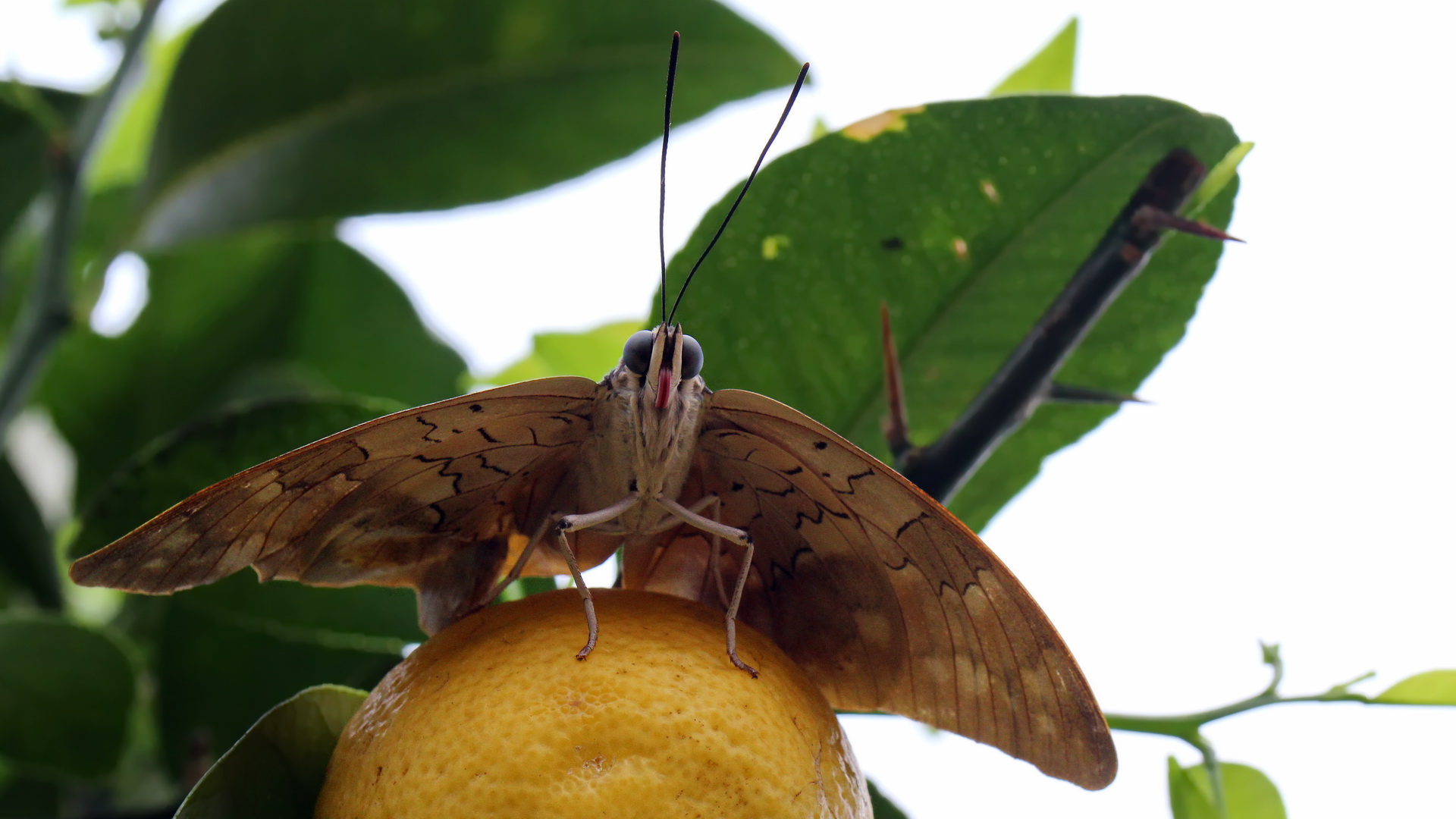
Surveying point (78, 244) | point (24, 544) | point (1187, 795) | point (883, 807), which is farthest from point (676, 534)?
point (78, 244)

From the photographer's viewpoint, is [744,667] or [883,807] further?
[883,807]

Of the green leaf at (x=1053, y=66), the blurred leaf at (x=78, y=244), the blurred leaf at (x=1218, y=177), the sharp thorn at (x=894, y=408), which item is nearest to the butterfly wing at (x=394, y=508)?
the sharp thorn at (x=894, y=408)

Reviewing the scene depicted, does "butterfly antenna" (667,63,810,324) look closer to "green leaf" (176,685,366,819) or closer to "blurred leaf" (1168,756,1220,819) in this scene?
"green leaf" (176,685,366,819)

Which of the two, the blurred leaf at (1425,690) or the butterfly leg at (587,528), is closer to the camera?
the butterfly leg at (587,528)

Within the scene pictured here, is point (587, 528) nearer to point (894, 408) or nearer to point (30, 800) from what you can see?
point (894, 408)

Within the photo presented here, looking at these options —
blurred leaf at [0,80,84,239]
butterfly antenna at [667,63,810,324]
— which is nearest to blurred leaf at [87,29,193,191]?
blurred leaf at [0,80,84,239]

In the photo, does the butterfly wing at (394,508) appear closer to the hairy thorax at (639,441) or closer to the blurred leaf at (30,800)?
the hairy thorax at (639,441)
